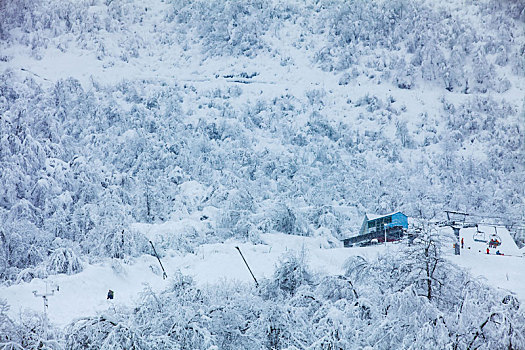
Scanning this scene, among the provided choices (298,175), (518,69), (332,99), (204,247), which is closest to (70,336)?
(204,247)

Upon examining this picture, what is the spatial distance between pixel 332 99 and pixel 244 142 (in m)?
12.7

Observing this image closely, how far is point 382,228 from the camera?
3553 centimetres

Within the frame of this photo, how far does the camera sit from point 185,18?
78.9 m

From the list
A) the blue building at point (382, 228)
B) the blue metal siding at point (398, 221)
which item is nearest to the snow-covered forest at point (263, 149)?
the blue building at point (382, 228)

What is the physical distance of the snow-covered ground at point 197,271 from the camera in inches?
894

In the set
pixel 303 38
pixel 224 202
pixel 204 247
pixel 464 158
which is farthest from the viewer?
pixel 303 38

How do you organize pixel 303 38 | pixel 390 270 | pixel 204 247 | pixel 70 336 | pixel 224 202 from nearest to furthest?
pixel 70 336, pixel 390 270, pixel 204 247, pixel 224 202, pixel 303 38

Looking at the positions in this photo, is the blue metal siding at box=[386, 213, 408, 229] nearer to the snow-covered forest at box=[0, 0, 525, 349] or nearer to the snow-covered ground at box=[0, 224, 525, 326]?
the snow-covered ground at box=[0, 224, 525, 326]

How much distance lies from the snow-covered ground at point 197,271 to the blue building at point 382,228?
2546 millimetres

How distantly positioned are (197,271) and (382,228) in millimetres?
11662

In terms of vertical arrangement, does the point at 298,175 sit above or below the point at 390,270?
below

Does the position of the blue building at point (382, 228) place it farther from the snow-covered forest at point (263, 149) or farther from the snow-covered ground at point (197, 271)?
the snow-covered forest at point (263, 149)

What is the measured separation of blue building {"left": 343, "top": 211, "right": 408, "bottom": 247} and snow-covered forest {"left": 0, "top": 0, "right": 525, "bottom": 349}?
370 cm

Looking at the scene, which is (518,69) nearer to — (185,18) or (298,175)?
(298,175)
